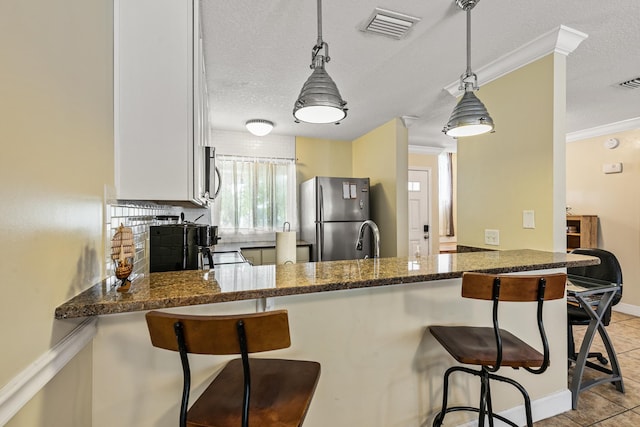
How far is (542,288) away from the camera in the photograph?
3.83ft

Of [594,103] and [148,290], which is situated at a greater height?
[594,103]

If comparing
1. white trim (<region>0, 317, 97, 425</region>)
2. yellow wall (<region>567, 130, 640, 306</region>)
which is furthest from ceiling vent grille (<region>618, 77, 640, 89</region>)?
white trim (<region>0, 317, 97, 425</region>)

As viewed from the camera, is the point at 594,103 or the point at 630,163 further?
the point at 630,163

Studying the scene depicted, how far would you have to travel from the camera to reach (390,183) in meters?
3.90

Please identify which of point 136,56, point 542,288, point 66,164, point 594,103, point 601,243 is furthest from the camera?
point 601,243

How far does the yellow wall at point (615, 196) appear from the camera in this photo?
3704 mm

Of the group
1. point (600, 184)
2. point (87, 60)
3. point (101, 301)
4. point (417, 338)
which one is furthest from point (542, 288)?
point (600, 184)

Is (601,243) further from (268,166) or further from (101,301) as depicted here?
(101,301)

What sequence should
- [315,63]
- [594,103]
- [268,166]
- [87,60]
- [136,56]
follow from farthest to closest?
[268,166], [594,103], [315,63], [136,56], [87,60]

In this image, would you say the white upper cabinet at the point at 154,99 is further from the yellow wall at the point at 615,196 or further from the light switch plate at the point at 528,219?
the yellow wall at the point at 615,196

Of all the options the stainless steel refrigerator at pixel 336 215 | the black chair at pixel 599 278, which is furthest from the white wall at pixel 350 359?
the stainless steel refrigerator at pixel 336 215

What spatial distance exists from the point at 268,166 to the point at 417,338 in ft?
11.2

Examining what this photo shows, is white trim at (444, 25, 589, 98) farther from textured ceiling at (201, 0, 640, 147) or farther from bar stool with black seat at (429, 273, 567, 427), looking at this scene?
bar stool with black seat at (429, 273, 567, 427)

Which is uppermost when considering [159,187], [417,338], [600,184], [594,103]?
[594,103]
